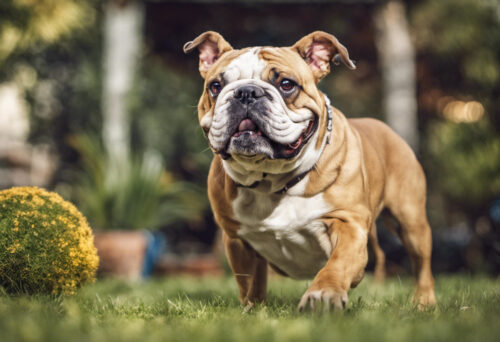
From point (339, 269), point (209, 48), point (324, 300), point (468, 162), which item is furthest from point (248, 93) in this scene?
point (468, 162)

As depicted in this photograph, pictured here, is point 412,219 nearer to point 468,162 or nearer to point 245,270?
point 245,270

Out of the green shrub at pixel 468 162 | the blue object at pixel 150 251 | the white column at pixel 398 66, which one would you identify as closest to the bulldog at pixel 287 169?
the blue object at pixel 150 251

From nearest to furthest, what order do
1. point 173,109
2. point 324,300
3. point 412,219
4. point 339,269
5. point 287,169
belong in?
point 324,300 < point 339,269 < point 287,169 < point 412,219 < point 173,109

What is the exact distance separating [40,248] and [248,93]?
1358 millimetres

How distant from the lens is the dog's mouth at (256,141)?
9.86 feet

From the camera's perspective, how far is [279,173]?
3252mm

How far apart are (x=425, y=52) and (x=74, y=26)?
6.52 meters

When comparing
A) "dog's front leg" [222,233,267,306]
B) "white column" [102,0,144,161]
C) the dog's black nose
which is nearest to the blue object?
"white column" [102,0,144,161]

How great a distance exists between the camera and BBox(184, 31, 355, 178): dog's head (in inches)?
118

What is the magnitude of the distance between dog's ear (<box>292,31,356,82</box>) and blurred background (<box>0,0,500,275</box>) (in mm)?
3696

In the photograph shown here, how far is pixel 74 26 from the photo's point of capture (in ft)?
28.5

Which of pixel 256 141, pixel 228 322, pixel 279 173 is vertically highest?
pixel 256 141

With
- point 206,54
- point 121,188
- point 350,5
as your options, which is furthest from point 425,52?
point 206,54

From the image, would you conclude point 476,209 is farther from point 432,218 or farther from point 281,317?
point 281,317
